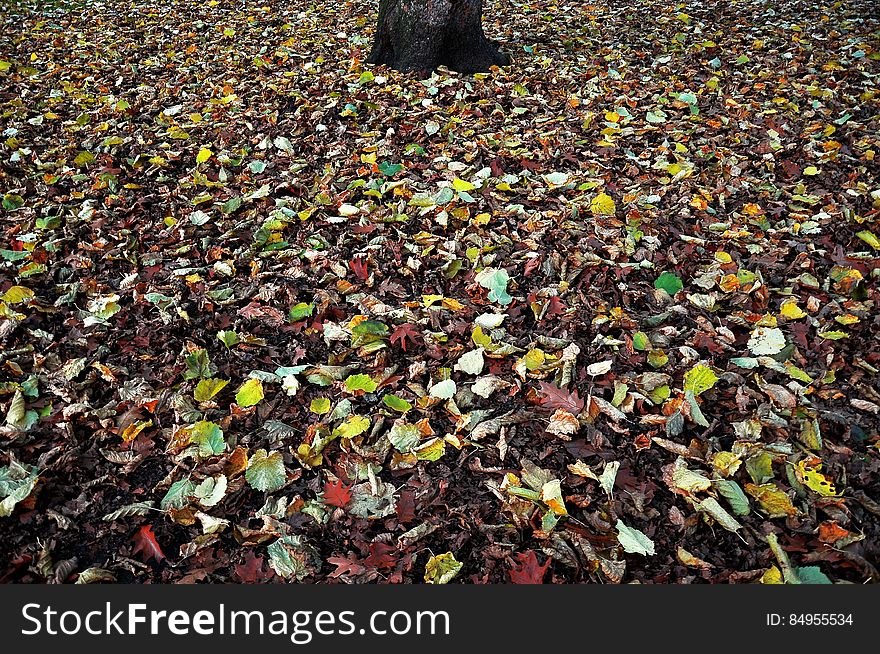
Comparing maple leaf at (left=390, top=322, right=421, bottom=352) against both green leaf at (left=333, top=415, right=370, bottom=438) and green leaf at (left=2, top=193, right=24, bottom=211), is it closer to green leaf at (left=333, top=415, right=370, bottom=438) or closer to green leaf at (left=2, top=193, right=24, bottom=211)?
green leaf at (left=333, top=415, right=370, bottom=438)

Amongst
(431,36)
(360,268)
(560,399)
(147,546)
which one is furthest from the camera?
(431,36)

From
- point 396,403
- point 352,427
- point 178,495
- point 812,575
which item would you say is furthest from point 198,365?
point 812,575

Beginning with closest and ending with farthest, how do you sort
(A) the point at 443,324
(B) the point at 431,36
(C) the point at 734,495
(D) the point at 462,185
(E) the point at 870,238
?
1. (C) the point at 734,495
2. (A) the point at 443,324
3. (E) the point at 870,238
4. (D) the point at 462,185
5. (B) the point at 431,36

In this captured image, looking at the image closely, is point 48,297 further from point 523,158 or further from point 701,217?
point 701,217

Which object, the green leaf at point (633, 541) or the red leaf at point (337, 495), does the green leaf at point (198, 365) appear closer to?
the red leaf at point (337, 495)

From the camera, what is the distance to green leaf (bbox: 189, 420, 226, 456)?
2.32 meters

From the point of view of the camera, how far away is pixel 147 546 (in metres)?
2.06

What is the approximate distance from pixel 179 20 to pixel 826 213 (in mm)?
5777

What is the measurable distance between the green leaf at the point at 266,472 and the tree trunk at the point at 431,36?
358cm

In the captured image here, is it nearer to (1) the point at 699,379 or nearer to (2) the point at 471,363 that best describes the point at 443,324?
(2) the point at 471,363

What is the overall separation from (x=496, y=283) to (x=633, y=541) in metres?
1.36

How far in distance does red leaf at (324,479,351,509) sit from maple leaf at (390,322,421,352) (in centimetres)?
70

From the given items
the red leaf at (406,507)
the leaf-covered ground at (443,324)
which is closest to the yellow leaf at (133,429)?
the leaf-covered ground at (443,324)

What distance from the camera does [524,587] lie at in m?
1.95
